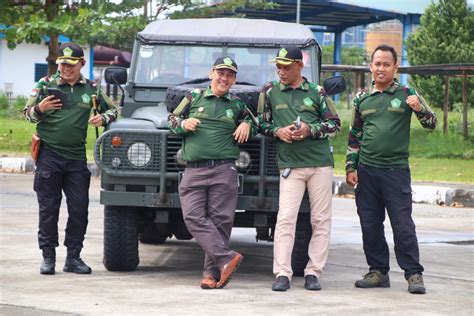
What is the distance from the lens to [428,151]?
25.0 m

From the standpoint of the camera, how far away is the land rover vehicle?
9180 millimetres

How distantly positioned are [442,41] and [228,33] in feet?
109

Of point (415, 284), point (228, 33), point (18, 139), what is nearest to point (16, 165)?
point (18, 139)

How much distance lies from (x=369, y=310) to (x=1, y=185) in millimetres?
10741

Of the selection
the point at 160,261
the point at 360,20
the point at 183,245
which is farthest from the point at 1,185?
the point at 360,20

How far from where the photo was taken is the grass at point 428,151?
822 inches

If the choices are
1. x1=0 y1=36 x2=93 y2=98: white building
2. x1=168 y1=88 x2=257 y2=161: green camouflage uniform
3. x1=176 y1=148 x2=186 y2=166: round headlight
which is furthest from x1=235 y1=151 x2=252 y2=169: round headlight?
x1=0 y1=36 x2=93 y2=98: white building

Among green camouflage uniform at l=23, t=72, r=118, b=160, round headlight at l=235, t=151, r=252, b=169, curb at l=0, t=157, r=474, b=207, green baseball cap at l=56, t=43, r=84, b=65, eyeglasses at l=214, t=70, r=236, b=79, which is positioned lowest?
Answer: curb at l=0, t=157, r=474, b=207

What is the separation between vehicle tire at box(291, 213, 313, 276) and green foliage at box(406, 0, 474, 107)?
3141 cm

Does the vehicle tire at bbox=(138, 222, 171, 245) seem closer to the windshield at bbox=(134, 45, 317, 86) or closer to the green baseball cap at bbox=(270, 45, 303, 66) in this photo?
the windshield at bbox=(134, 45, 317, 86)

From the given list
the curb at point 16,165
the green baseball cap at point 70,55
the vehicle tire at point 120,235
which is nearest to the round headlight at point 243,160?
the vehicle tire at point 120,235

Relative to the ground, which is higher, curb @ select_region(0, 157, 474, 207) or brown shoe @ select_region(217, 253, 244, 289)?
brown shoe @ select_region(217, 253, 244, 289)

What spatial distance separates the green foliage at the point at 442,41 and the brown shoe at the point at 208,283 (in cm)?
3223

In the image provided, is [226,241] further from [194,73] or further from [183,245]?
[183,245]
